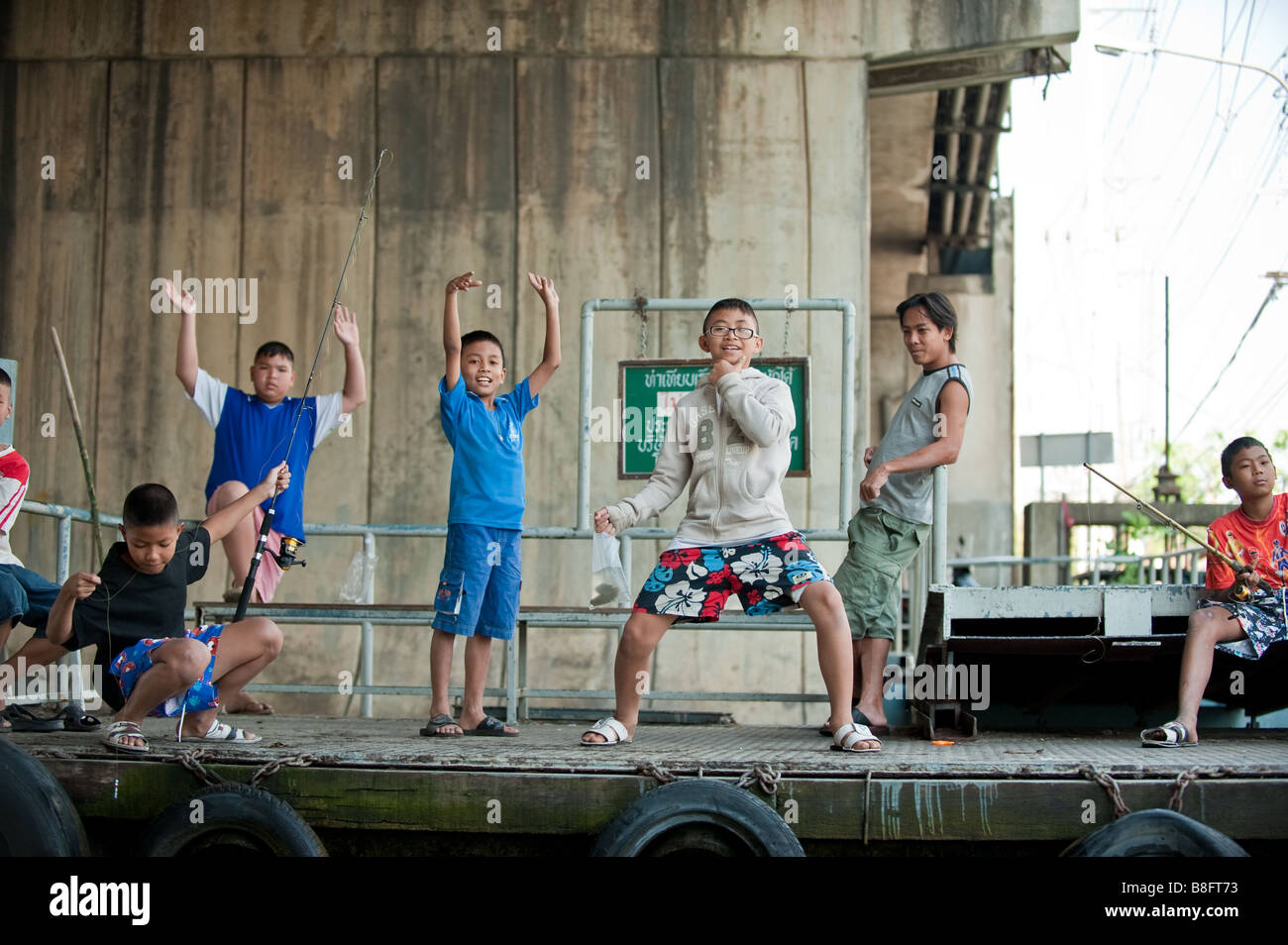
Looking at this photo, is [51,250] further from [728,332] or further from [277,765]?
[277,765]

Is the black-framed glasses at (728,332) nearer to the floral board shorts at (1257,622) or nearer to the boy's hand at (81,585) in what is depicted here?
the floral board shorts at (1257,622)

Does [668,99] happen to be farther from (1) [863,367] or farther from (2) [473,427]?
(2) [473,427]

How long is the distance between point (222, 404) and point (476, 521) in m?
1.83

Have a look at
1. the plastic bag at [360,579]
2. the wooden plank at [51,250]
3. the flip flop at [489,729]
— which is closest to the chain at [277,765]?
the flip flop at [489,729]

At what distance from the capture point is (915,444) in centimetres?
518

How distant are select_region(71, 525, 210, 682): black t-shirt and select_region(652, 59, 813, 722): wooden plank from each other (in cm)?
563

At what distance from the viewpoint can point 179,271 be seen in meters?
9.99

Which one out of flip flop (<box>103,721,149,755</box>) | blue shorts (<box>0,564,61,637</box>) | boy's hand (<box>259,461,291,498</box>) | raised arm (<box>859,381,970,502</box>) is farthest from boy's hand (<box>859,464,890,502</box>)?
blue shorts (<box>0,564,61,637</box>)

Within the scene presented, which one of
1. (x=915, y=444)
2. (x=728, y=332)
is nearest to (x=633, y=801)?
(x=728, y=332)

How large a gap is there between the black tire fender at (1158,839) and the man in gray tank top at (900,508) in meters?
1.80

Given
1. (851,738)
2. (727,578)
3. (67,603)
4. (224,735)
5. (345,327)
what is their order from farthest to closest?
(345,327), (224,735), (727,578), (851,738), (67,603)
